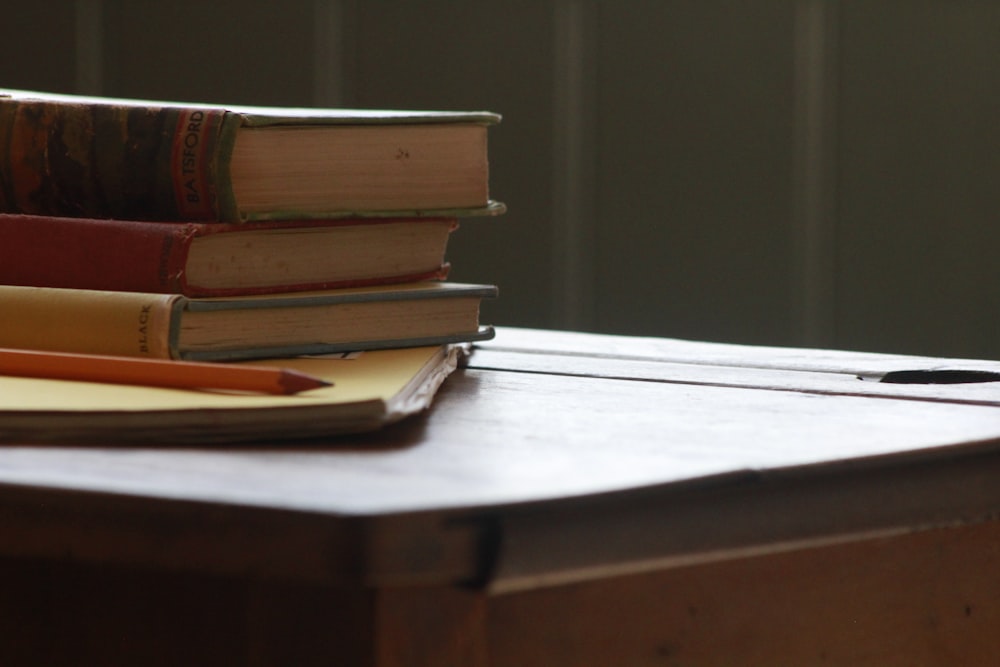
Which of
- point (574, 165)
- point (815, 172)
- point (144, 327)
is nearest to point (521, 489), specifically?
point (144, 327)

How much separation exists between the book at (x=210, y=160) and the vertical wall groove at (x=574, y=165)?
7.15ft

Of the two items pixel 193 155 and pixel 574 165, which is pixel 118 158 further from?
pixel 574 165

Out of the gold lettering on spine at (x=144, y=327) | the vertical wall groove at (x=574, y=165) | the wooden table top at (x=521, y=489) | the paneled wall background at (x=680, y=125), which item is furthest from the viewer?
the vertical wall groove at (x=574, y=165)

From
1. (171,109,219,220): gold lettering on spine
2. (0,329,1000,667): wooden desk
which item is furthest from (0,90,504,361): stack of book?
(0,329,1000,667): wooden desk

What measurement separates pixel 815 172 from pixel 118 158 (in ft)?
7.40

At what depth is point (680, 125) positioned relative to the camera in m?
2.96

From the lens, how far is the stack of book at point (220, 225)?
0.79 metres

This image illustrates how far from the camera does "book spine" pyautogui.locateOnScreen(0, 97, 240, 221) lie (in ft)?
2.64

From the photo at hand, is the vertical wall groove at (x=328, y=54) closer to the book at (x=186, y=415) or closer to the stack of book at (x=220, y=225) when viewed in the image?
the stack of book at (x=220, y=225)

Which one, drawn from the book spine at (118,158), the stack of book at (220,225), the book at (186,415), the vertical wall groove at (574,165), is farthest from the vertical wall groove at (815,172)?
the book at (186,415)

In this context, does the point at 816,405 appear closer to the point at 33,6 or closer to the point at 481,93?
the point at 481,93

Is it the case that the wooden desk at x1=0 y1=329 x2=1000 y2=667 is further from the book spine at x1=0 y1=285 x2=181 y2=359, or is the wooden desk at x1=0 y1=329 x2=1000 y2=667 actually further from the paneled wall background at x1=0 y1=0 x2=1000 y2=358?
the paneled wall background at x1=0 y1=0 x2=1000 y2=358

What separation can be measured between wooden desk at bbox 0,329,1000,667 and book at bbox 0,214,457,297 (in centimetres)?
14

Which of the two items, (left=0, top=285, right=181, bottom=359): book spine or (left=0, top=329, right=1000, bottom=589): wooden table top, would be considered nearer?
(left=0, top=329, right=1000, bottom=589): wooden table top
